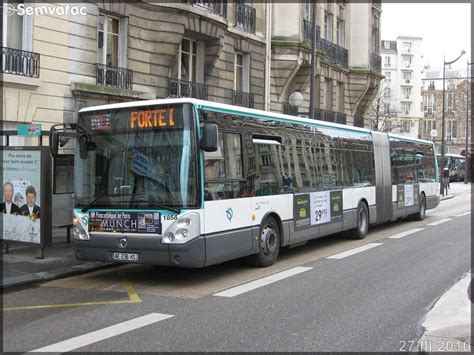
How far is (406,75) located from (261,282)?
108 metres

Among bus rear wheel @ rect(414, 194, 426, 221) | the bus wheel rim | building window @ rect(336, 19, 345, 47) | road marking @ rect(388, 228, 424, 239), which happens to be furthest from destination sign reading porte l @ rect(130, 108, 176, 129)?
building window @ rect(336, 19, 345, 47)

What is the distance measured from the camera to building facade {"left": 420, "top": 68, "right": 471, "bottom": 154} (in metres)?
87.4

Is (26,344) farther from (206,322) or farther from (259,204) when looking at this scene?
(259,204)

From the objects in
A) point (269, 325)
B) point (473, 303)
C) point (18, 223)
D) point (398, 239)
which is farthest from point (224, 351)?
point (398, 239)

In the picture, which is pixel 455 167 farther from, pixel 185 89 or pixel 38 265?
pixel 38 265

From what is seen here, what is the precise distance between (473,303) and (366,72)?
92.2 ft

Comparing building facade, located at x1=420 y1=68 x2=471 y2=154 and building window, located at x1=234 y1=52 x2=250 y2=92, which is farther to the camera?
building facade, located at x1=420 y1=68 x2=471 y2=154

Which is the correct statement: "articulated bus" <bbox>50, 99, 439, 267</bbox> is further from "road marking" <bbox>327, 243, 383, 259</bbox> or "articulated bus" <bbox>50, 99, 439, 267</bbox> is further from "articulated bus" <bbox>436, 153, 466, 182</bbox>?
"articulated bus" <bbox>436, 153, 466, 182</bbox>

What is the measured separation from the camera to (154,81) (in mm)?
17875

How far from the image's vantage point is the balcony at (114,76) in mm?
16188

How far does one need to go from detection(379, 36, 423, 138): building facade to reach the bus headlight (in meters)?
102

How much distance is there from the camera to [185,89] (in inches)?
766

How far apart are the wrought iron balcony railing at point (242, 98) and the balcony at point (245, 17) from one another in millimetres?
2586

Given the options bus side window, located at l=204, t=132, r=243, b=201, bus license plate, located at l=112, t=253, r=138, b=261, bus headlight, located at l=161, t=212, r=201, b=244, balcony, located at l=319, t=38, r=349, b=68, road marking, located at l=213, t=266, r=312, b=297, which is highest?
balcony, located at l=319, t=38, r=349, b=68
